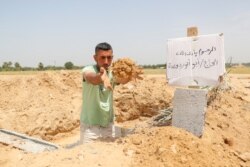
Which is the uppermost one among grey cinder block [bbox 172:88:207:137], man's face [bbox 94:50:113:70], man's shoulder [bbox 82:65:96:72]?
man's face [bbox 94:50:113:70]

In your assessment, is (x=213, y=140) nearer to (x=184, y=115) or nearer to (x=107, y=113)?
(x=184, y=115)

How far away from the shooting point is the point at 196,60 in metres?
3.98

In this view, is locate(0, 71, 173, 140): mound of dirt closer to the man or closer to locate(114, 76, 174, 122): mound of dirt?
locate(114, 76, 174, 122): mound of dirt

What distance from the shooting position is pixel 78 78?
13.8 m

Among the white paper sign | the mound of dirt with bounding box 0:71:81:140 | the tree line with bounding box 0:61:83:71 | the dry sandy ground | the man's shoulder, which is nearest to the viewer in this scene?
the dry sandy ground

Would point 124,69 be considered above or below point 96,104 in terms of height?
above

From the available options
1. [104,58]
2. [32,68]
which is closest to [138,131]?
[104,58]

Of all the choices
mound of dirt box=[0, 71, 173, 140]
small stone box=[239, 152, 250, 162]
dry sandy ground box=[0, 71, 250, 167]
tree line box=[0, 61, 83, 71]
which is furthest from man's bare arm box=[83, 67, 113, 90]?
tree line box=[0, 61, 83, 71]

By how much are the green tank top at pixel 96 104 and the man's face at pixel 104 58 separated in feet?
0.25

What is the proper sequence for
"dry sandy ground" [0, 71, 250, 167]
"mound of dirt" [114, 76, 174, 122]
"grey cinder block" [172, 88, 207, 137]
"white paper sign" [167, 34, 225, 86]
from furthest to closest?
"mound of dirt" [114, 76, 174, 122]
"grey cinder block" [172, 88, 207, 137]
"white paper sign" [167, 34, 225, 86]
"dry sandy ground" [0, 71, 250, 167]

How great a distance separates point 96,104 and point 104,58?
19.9 inches

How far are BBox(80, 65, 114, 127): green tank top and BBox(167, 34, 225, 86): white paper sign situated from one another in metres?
0.77

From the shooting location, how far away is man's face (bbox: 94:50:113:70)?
3782 millimetres

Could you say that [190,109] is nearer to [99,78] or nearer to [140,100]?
[99,78]
